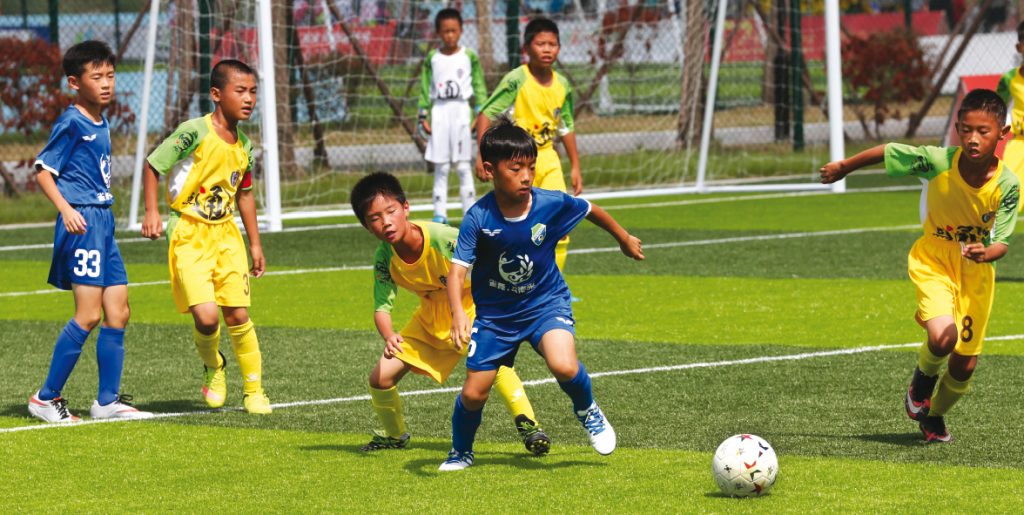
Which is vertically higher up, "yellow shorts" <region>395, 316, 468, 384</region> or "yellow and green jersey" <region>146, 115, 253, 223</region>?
"yellow and green jersey" <region>146, 115, 253, 223</region>

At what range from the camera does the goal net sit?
1784 cm

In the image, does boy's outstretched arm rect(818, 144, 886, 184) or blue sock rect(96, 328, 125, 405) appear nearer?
boy's outstretched arm rect(818, 144, 886, 184)

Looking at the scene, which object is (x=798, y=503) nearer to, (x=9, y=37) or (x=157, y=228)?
(x=157, y=228)

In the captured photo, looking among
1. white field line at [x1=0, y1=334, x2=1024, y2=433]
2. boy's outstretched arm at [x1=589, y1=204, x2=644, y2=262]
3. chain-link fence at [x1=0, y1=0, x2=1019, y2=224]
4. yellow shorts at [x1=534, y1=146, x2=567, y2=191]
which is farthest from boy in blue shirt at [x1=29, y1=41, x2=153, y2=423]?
chain-link fence at [x1=0, y1=0, x2=1019, y2=224]

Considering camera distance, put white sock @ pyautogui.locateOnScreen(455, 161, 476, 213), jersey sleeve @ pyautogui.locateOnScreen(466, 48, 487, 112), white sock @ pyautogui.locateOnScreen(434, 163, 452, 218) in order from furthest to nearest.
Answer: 1. white sock @ pyautogui.locateOnScreen(455, 161, 476, 213)
2. white sock @ pyautogui.locateOnScreen(434, 163, 452, 218)
3. jersey sleeve @ pyautogui.locateOnScreen(466, 48, 487, 112)

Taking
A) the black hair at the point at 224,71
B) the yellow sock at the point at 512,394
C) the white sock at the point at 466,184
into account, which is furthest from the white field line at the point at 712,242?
the yellow sock at the point at 512,394

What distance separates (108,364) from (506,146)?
8.86ft

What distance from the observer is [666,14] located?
23.2 meters

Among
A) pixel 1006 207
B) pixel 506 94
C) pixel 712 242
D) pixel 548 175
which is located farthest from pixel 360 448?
pixel 712 242

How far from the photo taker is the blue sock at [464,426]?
649 centimetres

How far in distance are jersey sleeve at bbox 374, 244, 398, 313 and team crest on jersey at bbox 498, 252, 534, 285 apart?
58 cm

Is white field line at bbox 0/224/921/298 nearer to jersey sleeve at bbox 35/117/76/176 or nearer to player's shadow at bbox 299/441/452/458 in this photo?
jersey sleeve at bbox 35/117/76/176

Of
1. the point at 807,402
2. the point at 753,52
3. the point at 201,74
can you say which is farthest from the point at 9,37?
the point at 807,402

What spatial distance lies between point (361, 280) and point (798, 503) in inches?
311
